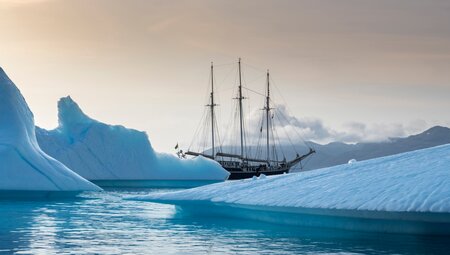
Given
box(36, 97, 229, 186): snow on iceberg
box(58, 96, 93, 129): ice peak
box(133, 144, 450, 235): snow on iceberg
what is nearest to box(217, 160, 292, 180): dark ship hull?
box(36, 97, 229, 186): snow on iceberg

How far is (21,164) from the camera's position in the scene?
29828 millimetres

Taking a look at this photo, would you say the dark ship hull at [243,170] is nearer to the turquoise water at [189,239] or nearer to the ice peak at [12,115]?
the ice peak at [12,115]

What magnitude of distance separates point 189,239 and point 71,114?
3990 cm

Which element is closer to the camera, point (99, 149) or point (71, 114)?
point (99, 149)

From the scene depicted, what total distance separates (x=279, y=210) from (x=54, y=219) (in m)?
7.31

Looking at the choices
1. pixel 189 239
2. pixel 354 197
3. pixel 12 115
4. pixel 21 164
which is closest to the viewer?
pixel 354 197

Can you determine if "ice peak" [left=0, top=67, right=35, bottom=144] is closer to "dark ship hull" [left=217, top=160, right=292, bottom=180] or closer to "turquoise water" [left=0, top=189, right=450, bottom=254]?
"turquoise water" [left=0, top=189, right=450, bottom=254]

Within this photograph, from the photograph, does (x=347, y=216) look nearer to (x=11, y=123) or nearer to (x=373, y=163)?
(x=373, y=163)

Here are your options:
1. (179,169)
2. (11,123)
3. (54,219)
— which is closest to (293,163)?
(179,169)

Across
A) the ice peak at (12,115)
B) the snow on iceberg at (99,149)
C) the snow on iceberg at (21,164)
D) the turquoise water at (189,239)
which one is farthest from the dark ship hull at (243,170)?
the turquoise water at (189,239)

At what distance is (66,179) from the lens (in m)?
29.3

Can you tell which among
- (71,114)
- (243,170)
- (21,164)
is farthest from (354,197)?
(243,170)

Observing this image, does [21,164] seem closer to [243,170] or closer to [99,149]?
[99,149]

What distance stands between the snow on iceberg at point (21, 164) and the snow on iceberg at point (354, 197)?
454 inches
